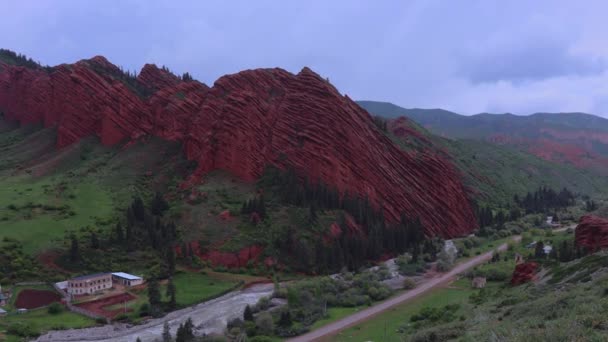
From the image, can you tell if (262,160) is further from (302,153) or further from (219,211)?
(219,211)

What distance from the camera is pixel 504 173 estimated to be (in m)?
132

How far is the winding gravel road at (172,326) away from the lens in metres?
41.8

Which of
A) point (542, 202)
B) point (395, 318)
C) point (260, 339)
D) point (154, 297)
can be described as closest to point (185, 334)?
point (260, 339)

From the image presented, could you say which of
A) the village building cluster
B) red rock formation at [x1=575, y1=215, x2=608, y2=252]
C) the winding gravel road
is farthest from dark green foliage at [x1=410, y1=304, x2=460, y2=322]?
the village building cluster

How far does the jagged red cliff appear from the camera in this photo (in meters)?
77.8

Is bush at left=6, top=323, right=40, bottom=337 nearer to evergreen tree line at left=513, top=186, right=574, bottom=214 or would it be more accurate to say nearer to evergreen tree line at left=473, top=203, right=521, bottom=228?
evergreen tree line at left=473, top=203, right=521, bottom=228

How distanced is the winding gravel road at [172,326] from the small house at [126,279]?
8637 millimetres

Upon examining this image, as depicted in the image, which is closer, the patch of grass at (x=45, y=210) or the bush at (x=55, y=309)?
the bush at (x=55, y=309)

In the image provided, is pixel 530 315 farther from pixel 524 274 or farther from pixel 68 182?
pixel 68 182

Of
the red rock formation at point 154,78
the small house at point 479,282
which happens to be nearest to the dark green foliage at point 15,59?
the red rock formation at point 154,78

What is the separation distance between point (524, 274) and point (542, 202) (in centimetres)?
7101

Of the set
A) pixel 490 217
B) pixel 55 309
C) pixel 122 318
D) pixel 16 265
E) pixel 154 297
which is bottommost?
pixel 122 318

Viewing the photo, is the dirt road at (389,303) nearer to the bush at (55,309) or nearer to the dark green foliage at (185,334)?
the dark green foliage at (185,334)

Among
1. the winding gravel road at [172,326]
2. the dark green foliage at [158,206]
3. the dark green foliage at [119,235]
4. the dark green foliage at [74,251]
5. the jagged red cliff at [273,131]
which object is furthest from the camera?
the jagged red cliff at [273,131]
